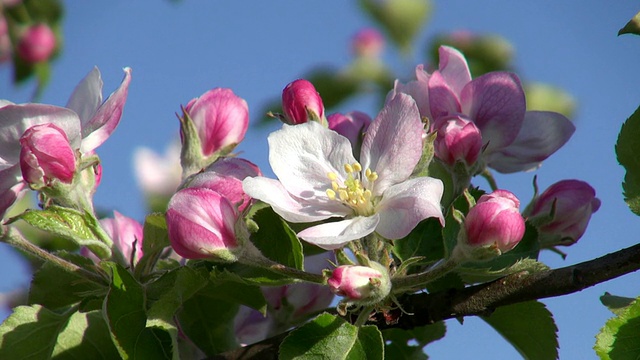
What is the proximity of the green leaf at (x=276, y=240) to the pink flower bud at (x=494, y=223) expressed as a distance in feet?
0.86

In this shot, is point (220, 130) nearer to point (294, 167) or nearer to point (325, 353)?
point (294, 167)

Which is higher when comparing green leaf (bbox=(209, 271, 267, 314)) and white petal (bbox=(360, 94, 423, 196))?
white petal (bbox=(360, 94, 423, 196))

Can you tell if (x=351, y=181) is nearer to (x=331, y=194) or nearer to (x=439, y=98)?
(x=331, y=194)

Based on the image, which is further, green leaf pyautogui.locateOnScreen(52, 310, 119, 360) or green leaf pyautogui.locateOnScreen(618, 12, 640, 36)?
green leaf pyautogui.locateOnScreen(52, 310, 119, 360)

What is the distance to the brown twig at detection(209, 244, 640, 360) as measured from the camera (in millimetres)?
1227

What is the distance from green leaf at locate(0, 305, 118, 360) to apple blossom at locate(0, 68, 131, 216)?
190 mm

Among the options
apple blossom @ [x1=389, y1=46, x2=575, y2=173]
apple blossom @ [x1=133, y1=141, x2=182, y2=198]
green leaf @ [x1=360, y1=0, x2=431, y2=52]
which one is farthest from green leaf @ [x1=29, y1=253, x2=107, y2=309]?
green leaf @ [x1=360, y1=0, x2=431, y2=52]

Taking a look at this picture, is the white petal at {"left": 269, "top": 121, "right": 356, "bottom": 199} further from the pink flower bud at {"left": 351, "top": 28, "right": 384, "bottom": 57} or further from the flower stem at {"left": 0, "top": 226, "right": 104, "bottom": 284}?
the pink flower bud at {"left": 351, "top": 28, "right": 384, "bottom": 57}

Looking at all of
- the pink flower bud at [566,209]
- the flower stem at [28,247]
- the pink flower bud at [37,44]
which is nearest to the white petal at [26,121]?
the flower stem at [28,247]

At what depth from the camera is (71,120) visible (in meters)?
1.43

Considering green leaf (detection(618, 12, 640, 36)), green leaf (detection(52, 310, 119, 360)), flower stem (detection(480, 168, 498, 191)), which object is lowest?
green leaf (detection(52, 310, 119, 360))

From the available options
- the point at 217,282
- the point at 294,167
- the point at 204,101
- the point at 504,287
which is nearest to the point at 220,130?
the point at 204,101

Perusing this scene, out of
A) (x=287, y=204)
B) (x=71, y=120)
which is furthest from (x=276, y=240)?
(x=71, y=120)

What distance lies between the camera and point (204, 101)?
167cm
